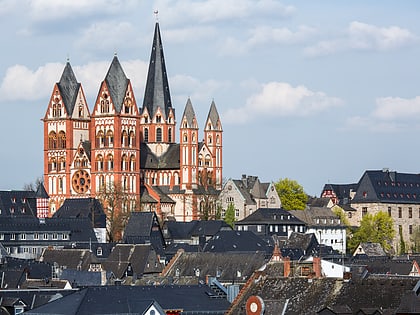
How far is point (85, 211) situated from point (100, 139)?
2470 centimetres

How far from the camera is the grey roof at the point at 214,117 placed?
18675 centimetres

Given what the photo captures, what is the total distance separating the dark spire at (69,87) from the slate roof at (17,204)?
74.5 feet

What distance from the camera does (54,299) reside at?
222 feet

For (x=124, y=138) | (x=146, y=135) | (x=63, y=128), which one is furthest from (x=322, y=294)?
(x=146, y=135)

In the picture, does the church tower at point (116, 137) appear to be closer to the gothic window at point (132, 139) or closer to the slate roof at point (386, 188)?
the gothic window at point (132, 139)

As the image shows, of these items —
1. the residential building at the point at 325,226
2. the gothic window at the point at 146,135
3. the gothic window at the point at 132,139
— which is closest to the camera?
the residential building at the point at 325,226

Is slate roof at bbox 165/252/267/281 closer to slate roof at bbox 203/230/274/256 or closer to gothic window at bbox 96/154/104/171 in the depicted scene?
slate roof at bbox 203/230/274/256

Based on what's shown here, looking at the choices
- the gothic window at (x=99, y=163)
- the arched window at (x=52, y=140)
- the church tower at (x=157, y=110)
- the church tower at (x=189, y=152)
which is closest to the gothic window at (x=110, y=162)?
the gothic window at (x=99, y=163)

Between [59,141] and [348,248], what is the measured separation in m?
39.3

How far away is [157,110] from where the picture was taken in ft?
609

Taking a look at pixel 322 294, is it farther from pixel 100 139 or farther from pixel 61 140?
pixel 61 140

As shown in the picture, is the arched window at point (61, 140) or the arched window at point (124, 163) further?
the arched window at point (61, 140)

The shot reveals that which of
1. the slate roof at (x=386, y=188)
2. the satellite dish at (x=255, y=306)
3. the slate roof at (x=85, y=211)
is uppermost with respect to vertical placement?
the slate roof at (x=386, y=188)

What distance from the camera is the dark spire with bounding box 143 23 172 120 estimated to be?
18600cm
